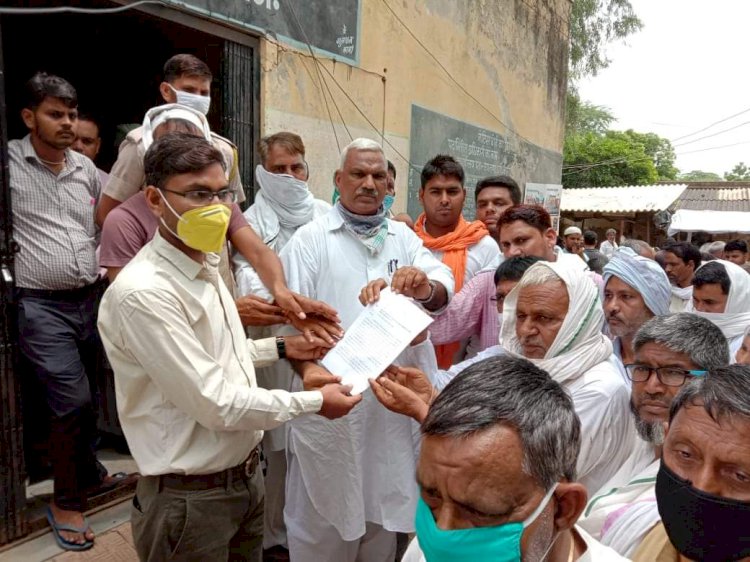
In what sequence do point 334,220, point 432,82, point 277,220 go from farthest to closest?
point 432,82
point 277,220
point 334,220

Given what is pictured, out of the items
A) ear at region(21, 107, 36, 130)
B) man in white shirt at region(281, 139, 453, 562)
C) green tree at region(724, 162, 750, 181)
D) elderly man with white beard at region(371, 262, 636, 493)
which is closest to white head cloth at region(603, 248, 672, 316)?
elderly man with white beard at region(371, 262, 636, 493)

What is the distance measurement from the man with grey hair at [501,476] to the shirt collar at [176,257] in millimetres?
961

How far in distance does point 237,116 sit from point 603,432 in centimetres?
348

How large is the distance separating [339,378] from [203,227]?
0.75 meters

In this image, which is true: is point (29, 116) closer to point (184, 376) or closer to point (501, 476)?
point (184, 376)

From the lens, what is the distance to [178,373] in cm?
165

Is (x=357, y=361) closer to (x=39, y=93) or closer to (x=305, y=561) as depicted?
(x=305, y=561)

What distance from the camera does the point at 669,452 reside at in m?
1.34

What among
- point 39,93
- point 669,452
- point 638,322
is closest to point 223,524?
point 669,452

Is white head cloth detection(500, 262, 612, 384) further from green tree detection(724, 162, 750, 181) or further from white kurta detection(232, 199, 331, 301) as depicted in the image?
green tree detection(724, 162, 750, 181)

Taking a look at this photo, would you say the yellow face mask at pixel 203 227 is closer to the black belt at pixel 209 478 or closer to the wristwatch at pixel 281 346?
the wristwatch at pixel 281 346

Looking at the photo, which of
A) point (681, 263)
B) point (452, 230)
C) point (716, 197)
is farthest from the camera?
point (716, 197)

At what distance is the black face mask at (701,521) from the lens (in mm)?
1195

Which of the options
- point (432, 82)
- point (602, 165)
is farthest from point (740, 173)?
point (432, 82)
